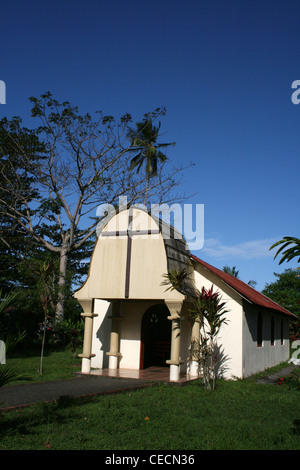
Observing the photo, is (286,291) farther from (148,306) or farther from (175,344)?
(175,344)

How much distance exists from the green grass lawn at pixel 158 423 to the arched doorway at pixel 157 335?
5.62 meters

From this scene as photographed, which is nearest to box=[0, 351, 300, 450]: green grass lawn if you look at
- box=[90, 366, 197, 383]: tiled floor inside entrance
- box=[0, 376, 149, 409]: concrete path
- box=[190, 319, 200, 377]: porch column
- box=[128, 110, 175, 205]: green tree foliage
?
box=[0, 376, 149, 409]: concrete path

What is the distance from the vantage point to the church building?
44.8ft

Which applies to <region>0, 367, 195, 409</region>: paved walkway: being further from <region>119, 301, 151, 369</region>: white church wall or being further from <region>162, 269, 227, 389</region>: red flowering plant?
<region>162, 269, 227, 389</region>: red flowering plant

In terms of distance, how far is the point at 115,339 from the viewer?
15.9 m

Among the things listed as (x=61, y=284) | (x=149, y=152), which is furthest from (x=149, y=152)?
(x=61, y=284)

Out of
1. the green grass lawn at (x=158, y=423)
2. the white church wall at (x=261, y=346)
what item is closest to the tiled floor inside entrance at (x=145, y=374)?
the green grass lawn at (x=158, y=423)

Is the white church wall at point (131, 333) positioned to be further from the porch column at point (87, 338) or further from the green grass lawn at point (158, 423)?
the green grass lawn at point (158, 423)

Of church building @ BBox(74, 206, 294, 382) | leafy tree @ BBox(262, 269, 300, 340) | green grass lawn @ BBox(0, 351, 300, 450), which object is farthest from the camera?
leafy tree @ BBox(262, 269, 300, 340)

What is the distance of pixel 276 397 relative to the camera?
11086 mm

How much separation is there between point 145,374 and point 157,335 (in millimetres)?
2798

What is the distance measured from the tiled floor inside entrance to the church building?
36cm
